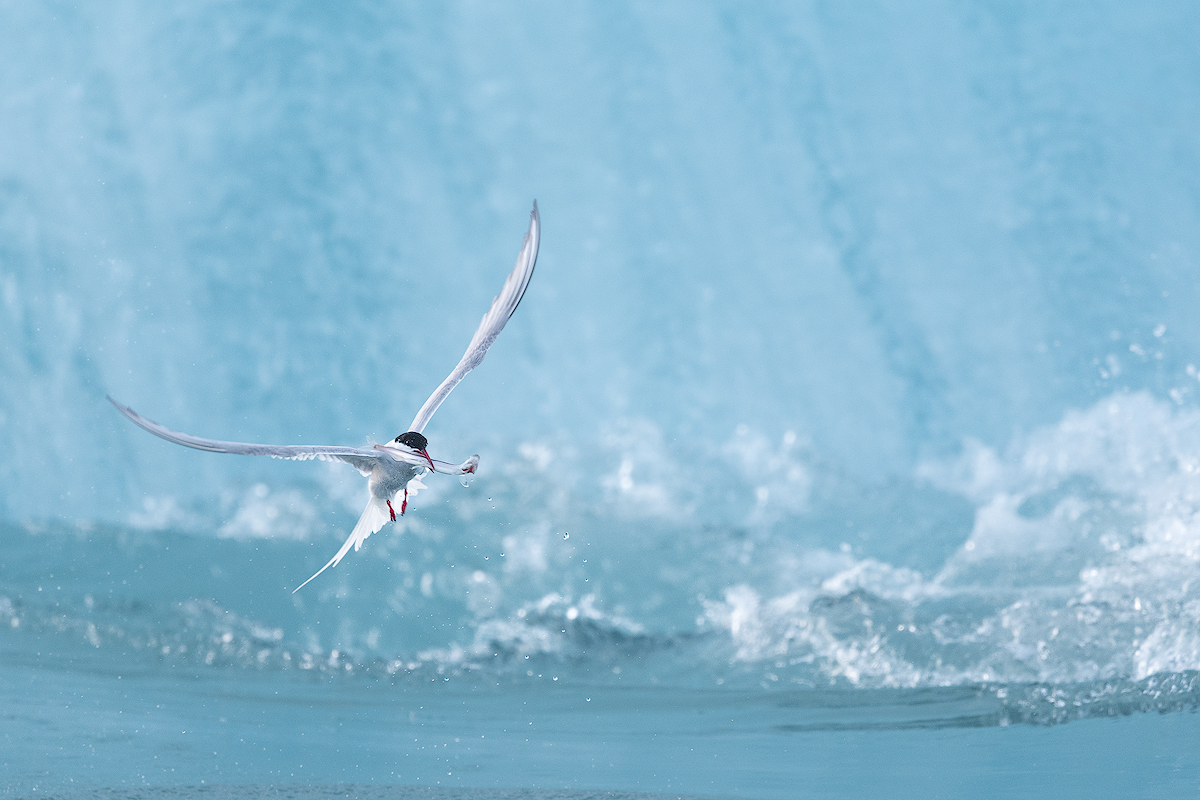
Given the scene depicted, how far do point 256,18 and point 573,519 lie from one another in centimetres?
514

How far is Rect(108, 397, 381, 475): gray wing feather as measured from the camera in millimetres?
1884

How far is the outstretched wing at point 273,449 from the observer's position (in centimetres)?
188

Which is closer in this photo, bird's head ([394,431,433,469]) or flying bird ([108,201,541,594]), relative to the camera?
flying bird ([108,201,541,594])

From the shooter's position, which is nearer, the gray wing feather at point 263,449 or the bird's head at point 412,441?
the gray wing feather at point 263,449

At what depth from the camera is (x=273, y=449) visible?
2.04 m

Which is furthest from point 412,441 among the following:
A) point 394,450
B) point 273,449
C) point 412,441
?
point 273,449

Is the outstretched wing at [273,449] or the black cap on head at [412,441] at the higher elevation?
the black cap on head at [412,441]

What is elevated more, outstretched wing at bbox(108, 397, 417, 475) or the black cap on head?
the black cap on head

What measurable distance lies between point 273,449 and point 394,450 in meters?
0.21

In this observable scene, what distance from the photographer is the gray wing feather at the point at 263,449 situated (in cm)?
188

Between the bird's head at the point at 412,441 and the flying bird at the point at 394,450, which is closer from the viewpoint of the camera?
the flying bird at the point at 394,450

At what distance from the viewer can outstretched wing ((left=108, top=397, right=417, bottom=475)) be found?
188cm

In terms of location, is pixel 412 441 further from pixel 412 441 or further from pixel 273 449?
pixel 273 449

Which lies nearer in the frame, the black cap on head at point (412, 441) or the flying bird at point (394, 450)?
the flying bird at point (394, 450)
